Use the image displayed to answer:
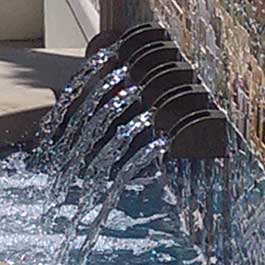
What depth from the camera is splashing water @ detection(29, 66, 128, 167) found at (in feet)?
→ 18.2

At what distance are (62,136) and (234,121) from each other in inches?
91.8

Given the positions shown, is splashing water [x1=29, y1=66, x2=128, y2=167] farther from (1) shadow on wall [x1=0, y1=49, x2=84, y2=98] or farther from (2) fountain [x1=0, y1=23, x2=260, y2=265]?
(1) shadow on wall [x1=0, y1=49, x2=84, y2=98]

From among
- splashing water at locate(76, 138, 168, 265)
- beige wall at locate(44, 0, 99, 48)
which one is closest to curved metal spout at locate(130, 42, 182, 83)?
splashing water at locate(76, 138, 168, 265)

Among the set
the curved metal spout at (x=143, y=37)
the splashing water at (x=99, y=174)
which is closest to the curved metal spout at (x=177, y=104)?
the splashing water at (x=99, y=174)

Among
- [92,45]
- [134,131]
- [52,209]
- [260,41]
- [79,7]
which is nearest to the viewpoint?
[260,41]

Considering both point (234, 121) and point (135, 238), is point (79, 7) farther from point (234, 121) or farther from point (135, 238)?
point (234, 121)

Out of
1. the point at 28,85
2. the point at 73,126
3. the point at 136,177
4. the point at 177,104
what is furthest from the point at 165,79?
the point at 28,85

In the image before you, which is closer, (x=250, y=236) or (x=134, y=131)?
(x=250, y=236)

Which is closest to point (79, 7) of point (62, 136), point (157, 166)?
point (62, 136)

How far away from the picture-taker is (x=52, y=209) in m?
5.12

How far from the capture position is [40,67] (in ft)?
23.9

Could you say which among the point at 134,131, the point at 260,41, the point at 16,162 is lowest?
the point at 16,162

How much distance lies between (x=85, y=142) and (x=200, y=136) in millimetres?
1938

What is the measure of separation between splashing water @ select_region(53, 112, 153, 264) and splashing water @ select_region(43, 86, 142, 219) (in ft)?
0.25
